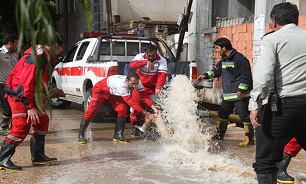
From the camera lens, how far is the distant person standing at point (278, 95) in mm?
3697

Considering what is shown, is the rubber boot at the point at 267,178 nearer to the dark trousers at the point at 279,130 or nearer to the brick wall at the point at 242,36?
the dark trousers at the point at 279,130

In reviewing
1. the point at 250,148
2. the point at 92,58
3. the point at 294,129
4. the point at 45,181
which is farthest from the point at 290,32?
the point at 92,58

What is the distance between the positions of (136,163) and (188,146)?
0.88 meters

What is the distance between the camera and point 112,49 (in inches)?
391

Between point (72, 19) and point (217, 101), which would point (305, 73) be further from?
point (72, 19)

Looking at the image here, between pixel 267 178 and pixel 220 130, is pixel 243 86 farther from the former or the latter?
pixel 267 178

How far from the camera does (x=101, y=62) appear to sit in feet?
29.6

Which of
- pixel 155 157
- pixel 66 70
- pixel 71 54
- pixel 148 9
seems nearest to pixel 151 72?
pixel 155 157

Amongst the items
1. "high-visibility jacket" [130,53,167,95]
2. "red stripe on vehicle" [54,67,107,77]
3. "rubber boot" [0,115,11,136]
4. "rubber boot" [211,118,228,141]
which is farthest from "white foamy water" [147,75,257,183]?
"rubber boot" [0,115,11,136]

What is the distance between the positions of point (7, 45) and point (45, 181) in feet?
11.3

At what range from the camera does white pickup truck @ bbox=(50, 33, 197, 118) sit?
8.85 meters

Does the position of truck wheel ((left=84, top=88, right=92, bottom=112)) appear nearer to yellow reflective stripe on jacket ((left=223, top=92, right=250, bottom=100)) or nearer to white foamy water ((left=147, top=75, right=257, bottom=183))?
white foamy water ((left=147, top=75, right=257, bottom=183))

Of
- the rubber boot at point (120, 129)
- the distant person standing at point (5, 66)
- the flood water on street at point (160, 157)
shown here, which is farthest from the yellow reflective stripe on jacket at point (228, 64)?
the distant person standing at point (5, 66)

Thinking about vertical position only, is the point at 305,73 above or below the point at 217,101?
above
